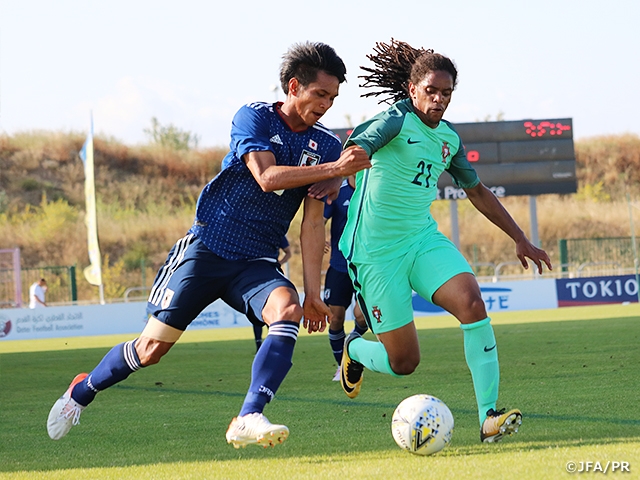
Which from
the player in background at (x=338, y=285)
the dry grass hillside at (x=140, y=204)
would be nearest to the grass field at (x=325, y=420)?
the player in background at (x=338, y=285)

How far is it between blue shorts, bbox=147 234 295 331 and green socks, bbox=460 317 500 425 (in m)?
1.09

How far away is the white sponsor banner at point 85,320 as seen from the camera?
2544 centimetres

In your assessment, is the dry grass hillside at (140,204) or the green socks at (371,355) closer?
the green socks at (371,355)

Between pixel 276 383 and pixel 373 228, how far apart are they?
53.9 inches

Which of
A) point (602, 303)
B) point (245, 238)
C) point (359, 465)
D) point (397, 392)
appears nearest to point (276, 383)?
point (359, 465)

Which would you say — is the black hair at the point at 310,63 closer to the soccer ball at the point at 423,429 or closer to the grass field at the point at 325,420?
the soccer ball at the point at 423,429

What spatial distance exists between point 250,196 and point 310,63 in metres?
0.83

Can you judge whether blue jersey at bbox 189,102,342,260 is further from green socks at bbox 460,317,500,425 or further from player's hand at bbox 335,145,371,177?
green socks at bbox 460,317,500,425

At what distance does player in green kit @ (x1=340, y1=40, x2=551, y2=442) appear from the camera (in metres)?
5.68

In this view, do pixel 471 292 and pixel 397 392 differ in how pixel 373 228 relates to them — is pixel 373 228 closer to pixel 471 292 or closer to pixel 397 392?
pixel 471 292

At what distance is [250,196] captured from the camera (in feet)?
18.7

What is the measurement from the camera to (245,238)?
5695 mm

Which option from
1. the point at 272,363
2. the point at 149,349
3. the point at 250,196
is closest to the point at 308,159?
the point at 250,196

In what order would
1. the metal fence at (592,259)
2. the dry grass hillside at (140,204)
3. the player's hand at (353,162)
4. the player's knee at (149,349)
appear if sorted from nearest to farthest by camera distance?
the player's hand at (353,162)
the player's knee at (149,349)
the metal fence at (592,259)
the dry grass hillside at (140,204)
